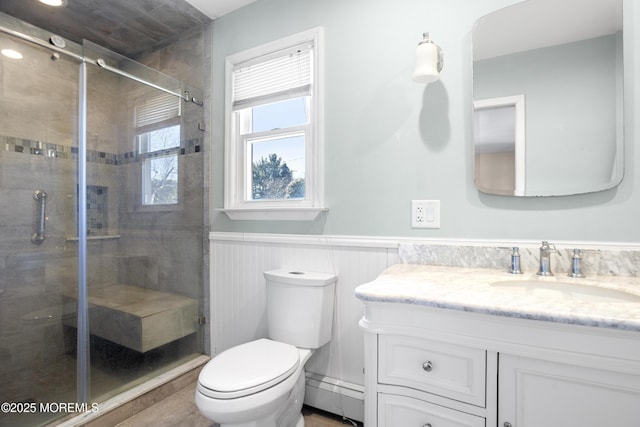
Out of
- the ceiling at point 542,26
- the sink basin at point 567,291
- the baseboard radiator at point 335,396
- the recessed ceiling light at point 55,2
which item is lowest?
the baseboard radiator at point 335,396

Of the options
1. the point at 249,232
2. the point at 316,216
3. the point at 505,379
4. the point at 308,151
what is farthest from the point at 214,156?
the point at 505,379

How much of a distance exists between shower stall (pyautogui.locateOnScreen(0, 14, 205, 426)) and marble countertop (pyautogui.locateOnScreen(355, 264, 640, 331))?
155 centimetres

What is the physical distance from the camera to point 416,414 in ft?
2.93

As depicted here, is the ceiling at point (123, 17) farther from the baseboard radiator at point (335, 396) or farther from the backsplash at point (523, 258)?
the baseboard radiator at point (335, 396)

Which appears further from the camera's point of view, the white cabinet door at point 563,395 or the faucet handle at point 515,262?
the faucet handle at point 515,262

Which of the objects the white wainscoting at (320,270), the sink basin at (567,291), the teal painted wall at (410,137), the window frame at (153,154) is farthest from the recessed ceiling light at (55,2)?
the sink basin at (567,291)

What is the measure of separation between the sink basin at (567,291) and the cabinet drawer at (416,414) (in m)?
0.40

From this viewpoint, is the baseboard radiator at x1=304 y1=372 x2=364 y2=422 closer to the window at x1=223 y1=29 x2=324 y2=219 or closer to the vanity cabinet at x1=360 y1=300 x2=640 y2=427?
the vanity cabinet at x1=360 y1=300 x2=640 y2=427

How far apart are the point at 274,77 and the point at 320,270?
120cm

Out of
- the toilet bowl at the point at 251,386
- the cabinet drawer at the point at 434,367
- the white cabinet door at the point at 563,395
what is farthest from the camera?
the toilet bowl at the point at 251,386

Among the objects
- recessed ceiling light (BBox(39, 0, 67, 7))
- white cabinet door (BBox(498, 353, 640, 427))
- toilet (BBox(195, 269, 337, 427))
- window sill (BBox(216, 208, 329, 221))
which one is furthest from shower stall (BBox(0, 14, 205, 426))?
white cabinet door (BBox(498, 353, 640, 427))

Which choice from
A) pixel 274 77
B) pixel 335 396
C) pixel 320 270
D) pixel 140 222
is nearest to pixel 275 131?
pixel 274 77

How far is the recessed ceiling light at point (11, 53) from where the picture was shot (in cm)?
174

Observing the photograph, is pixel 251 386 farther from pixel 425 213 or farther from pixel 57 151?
pixel 57 151
